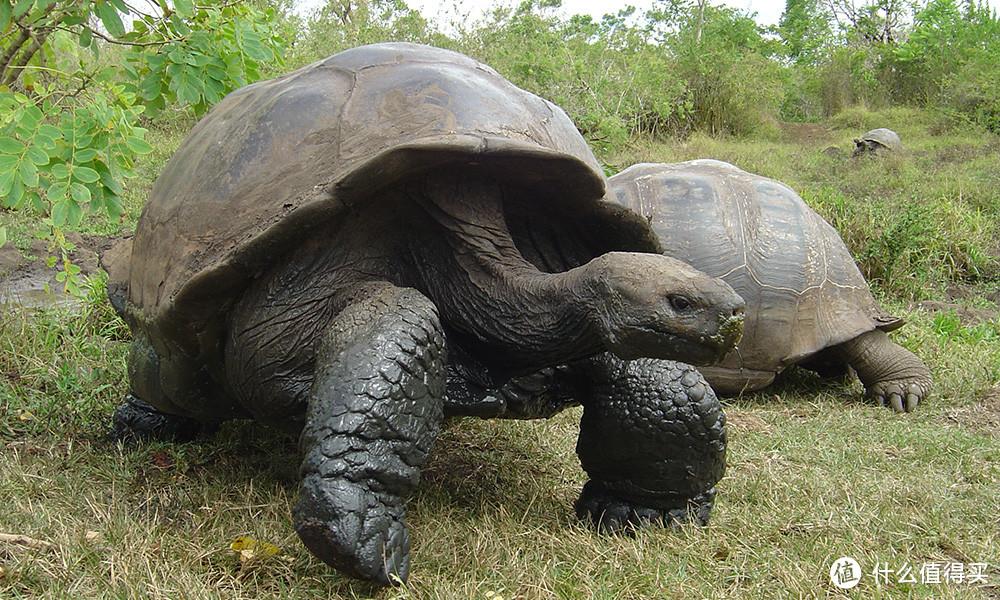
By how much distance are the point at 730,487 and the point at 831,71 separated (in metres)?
18.0

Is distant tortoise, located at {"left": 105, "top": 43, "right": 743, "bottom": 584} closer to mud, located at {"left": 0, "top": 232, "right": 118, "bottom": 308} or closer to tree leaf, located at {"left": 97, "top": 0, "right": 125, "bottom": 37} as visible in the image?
tree leaf, located at {"left": 97, "top": 0, "right": 125, "bottom": 37}

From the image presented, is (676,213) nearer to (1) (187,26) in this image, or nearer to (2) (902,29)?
(1) (187,26)

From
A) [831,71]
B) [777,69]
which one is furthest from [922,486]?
[831,71]

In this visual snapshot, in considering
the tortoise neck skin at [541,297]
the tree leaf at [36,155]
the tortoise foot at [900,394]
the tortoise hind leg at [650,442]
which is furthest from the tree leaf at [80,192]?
the tortoise foot at [900,394]

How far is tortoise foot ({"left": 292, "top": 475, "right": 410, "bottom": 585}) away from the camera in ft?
6.17

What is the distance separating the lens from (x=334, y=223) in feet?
7.76

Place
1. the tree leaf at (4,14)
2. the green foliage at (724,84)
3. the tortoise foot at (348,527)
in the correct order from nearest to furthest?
the tortoise foot at (348,527) → the tree leaf at (4,14) → the green foliage at (724,84)

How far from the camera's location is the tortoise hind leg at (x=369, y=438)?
1898 millimetres

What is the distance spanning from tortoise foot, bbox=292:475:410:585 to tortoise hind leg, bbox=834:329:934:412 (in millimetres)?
3370

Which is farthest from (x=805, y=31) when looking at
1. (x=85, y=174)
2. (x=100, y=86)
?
(x=85, y=174)

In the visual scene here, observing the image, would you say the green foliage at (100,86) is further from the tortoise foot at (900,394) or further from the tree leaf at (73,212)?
the tortoise foot at (900,394)

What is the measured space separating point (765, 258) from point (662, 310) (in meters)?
2.71

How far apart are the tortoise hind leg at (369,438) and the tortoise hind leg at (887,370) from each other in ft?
10.6

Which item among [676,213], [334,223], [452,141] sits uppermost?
[452,141]
